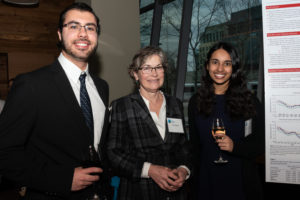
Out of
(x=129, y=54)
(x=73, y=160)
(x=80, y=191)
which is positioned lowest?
(x=80, y=191)

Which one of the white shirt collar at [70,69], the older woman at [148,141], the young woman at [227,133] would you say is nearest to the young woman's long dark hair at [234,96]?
the young woman at [227,133]

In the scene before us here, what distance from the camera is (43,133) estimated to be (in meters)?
1.33

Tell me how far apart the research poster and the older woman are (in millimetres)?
609

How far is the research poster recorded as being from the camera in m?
1.44

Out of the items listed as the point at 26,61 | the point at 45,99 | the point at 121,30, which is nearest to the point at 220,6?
the point at 121,30

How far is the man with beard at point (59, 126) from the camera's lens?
1206mm

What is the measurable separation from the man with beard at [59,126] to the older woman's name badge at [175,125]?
0.51 metres

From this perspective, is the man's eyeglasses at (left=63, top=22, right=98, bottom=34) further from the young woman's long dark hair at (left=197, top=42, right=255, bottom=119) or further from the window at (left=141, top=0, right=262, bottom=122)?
the window at (left=141, top=0, right=262, bottom=122)

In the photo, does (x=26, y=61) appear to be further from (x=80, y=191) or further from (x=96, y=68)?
(x=80, y=191)

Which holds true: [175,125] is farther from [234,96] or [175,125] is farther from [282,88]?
[282,88]

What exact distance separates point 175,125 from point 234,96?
0.58 metres

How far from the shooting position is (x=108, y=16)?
13.9ft

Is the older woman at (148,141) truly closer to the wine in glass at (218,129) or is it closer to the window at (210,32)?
the wine in glass at (218,129)

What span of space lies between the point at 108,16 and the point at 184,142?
3.06m
